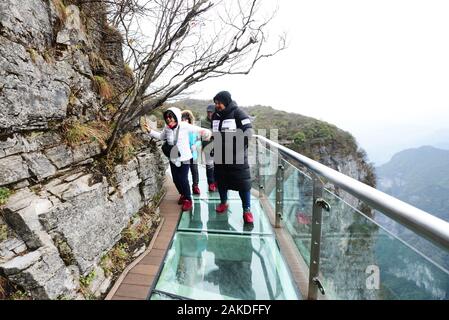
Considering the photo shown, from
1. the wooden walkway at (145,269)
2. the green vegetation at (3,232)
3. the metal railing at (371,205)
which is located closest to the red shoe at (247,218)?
Answer: the wooden walkway at (145,269)

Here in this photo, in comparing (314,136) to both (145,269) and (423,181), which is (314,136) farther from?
(423,181)

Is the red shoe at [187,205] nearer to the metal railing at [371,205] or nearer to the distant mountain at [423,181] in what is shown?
the metal railing at [371,205]

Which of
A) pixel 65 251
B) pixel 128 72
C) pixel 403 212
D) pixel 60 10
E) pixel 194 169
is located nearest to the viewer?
pixel 403 212

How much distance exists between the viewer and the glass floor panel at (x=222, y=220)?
12.6 feet

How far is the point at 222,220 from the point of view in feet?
13.6

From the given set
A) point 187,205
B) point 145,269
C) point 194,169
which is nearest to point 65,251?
point 145,269

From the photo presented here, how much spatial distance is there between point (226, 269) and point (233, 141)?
1650 millimetres

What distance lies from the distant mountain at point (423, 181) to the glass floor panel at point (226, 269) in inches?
3830

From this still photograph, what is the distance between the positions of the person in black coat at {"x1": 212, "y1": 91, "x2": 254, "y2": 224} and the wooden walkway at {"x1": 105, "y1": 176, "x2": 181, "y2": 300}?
1.10 meters

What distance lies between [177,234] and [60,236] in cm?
175

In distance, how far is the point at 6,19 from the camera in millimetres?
2141

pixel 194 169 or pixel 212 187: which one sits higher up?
pixel 194 169
